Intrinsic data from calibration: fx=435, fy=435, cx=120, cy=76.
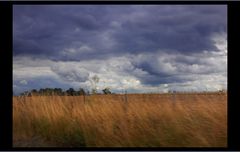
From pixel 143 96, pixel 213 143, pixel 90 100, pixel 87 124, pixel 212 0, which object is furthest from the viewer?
pixel 143 96

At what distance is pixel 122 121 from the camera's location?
625cm

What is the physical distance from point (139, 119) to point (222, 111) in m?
1.20

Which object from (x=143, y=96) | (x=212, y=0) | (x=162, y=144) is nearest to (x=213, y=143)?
(x=162, y=144)

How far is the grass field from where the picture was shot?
566cm

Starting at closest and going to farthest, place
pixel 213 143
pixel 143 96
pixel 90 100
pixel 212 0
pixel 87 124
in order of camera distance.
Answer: pixel 212 0 < pixel 213 143 < pixel 87 124 < pixel 90 100 < pixel 143 96

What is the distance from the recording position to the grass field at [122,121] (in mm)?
5656

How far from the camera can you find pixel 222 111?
6.25 m
